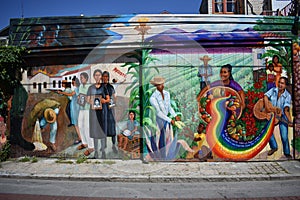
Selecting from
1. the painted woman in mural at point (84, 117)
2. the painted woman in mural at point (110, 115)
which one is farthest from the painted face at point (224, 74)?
the painted woman in mural at point (84, 117)

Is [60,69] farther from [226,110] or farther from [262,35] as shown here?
[262,35]

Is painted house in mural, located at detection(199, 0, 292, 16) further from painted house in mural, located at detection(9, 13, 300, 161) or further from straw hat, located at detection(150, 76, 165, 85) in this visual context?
straw hat, located at detection(150, 76, 165, 85)

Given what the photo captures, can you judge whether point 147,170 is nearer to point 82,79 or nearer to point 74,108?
point 74,108

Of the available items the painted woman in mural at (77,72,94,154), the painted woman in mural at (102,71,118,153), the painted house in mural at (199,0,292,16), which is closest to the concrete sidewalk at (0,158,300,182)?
the painted woman in mural at (77,72,94,154)

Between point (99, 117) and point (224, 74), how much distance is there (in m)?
4.27

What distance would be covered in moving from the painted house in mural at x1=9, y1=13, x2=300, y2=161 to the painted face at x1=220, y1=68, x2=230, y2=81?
0.10 metres

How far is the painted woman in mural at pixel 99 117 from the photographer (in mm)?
7750

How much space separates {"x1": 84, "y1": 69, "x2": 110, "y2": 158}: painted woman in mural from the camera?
7.75 meters

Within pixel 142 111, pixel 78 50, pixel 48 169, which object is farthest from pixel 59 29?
pixel 48 169

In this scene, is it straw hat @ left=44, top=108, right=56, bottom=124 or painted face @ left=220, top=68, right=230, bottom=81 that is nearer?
painted face @ left=220, top=68, right=230, bottom=81

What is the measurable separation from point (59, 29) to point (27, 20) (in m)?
1.20

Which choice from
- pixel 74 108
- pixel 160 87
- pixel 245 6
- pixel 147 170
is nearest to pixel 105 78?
pixel 74 108

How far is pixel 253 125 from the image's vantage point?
7391mm

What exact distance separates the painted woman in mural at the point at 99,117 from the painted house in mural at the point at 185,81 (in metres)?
0.04
